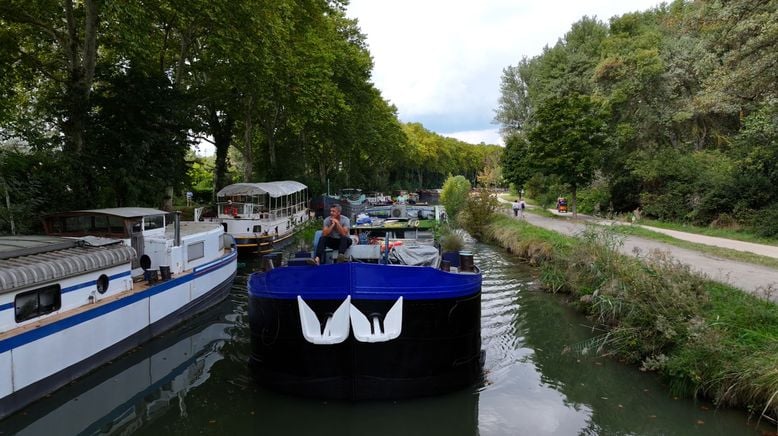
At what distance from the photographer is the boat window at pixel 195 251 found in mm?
12745

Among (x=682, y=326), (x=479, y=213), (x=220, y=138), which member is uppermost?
(x=220, y=138)

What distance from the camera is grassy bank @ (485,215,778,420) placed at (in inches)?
267

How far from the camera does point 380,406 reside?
7277mm

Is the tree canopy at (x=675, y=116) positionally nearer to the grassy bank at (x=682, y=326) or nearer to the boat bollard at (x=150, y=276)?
the grassy bank at (x=682, y=326)

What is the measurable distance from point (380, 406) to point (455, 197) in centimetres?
2495

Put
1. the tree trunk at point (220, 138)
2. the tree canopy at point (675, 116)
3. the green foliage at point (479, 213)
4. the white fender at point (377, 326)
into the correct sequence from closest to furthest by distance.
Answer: the white fender at point (377, 326), the tree canopy at point (675, 116), the green foliage at point (479, 213), the tree trunk at point (220, 138)

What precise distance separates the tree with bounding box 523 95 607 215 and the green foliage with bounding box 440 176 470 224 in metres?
4.70

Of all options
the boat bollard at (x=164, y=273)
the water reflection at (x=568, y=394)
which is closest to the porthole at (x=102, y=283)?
the boat bollard at (x=164, y=273)

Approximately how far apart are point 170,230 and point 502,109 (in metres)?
43.8

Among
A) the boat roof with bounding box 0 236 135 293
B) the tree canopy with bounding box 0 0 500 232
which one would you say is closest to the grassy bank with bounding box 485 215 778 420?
the boat roof with bounding box 0 236 135 293

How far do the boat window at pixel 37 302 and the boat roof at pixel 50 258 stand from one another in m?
0.22

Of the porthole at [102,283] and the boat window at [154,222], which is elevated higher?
the boat window at [154,222]

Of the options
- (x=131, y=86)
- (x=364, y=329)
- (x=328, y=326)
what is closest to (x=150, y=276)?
(x=328, y=326)

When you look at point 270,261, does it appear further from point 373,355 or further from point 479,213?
point 479,213
